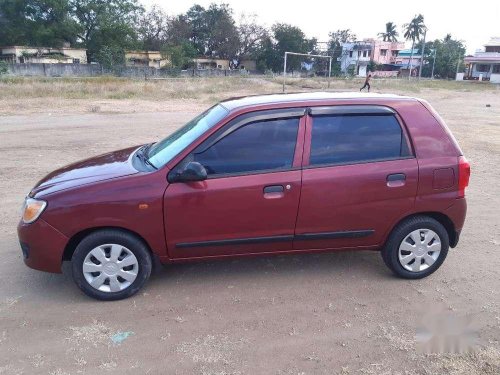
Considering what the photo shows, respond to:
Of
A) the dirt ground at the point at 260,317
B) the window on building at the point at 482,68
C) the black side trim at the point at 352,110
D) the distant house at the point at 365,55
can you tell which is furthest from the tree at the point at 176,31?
the black side trim at the point at 352,110

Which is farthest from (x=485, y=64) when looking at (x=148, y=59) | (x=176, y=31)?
(x=148, y=59)

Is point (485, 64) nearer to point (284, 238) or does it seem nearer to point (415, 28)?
point (415, 28)

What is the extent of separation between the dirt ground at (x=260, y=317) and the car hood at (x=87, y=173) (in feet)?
3.01

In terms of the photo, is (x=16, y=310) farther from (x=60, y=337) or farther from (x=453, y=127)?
(x=453, y=127)

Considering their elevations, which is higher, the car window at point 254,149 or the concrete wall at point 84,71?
the car window at point 254,149

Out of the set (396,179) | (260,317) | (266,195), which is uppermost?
(396,179)

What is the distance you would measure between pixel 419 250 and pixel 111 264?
108 inches

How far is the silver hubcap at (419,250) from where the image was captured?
161 inches

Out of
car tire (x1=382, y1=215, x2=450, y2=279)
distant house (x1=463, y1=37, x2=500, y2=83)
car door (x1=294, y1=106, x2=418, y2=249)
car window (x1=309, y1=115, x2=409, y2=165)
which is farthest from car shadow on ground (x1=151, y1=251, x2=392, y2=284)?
distant house (x1=463, y1=37, x2=500, y2=83)

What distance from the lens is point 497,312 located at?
3.69m

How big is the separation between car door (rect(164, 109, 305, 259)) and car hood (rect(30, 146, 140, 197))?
23.0 inches

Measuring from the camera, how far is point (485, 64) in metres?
77.8

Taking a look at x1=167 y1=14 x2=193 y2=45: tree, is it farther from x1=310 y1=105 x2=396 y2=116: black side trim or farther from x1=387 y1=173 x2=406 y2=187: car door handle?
x1=387 y1=173 x2=406 y2=187: car door handle

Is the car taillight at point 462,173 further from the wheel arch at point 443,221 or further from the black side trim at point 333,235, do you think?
the black side trim at point 333,235
